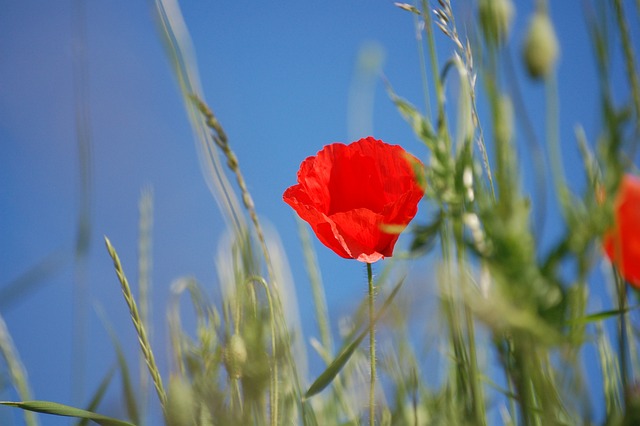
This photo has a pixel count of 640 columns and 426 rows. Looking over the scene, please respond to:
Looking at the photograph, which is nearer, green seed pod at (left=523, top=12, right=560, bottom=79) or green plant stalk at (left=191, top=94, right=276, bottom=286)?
green seed pod at (left=523, top=12, right=560, bottom=79)

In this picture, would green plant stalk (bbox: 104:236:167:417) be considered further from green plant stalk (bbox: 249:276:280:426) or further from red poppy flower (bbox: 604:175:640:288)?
red poppy flower (bbox: 604:175:640:288)

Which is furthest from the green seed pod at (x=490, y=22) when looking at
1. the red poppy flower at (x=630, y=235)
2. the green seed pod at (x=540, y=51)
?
the red poppy flower at (x=630, y=235)

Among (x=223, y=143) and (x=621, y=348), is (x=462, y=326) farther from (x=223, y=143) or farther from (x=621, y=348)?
(x=223, y=143)

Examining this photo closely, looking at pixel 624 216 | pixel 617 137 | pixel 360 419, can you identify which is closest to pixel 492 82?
pixel 617 137

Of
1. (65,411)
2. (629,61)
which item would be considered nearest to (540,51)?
(629,61)

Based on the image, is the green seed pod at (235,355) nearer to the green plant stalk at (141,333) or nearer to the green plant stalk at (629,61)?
the green plant stalk at (141,333)

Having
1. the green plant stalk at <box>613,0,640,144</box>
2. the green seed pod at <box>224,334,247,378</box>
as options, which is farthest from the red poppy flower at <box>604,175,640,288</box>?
the green seed pod at <box>224,334,247,378</box>

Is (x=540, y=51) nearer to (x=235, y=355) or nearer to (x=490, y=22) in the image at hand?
(x=490, y=22)
